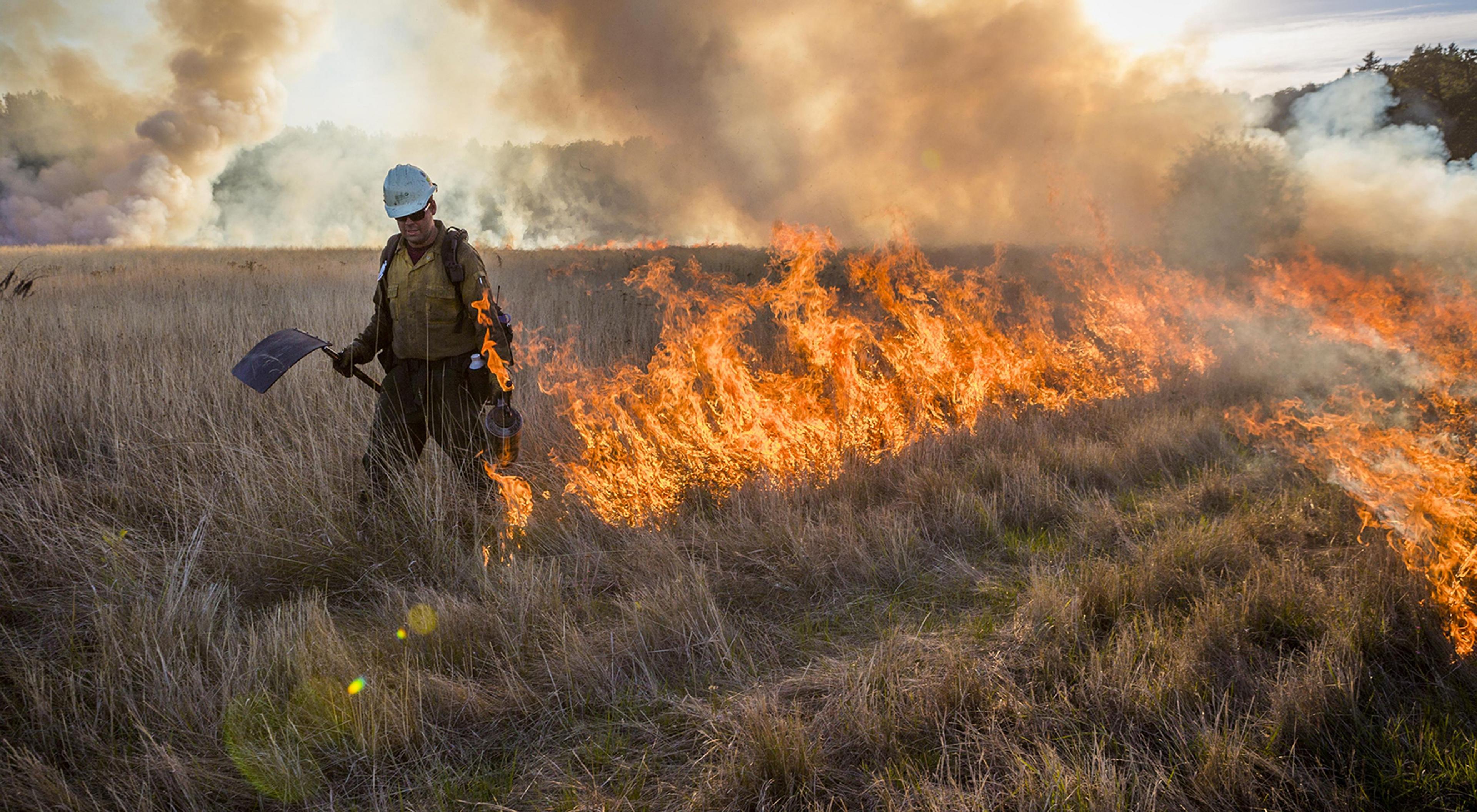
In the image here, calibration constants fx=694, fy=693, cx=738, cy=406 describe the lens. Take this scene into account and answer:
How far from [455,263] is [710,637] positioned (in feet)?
7.85

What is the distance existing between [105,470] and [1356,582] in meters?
7.08

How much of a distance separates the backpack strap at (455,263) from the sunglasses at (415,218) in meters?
0.14

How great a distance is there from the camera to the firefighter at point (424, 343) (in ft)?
12.3

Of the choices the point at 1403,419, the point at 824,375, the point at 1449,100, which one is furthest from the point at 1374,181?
the point at 1449,100

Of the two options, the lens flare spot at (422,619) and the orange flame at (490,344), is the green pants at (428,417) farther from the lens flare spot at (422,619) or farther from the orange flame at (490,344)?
the lens flare spot at (422,619)

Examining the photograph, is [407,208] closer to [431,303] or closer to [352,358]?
[431,303]

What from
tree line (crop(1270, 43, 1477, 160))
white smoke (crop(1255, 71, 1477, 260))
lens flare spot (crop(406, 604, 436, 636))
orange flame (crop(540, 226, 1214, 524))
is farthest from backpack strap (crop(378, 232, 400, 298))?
tree line (crop(1270, 43, 1477, 160))

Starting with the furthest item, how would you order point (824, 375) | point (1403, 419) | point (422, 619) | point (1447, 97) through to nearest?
point (1447, 97) < point (824, 375) < point (1403, 419) < point (422, 619)

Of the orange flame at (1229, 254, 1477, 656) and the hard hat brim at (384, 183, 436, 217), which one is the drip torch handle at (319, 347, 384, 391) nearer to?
the hard hat brim at (384, 183, 436, 217)

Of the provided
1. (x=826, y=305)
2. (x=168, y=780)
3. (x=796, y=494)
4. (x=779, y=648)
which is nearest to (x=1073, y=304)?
(x=826, y=305)

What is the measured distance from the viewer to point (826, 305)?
712 cm

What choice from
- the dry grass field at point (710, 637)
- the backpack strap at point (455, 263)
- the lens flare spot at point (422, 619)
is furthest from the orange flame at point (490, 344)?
the lens flare spot at point (422, 619)

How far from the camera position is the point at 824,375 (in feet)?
20.3

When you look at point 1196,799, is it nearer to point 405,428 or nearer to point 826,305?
point 405,428
